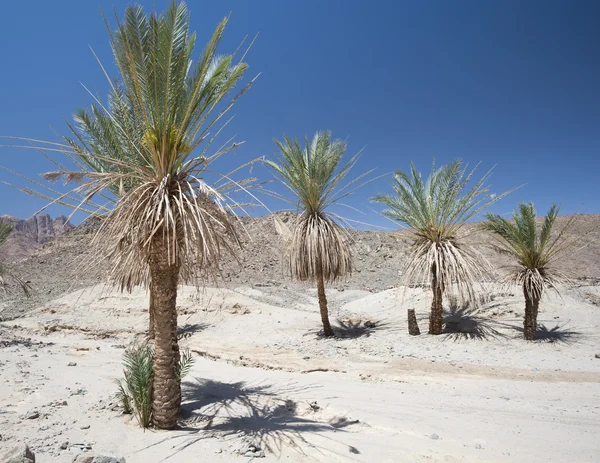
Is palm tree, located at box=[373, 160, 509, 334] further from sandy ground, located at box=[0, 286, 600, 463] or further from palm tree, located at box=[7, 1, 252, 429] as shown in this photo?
palm tree, located at box=[7, 1, 252, 429]

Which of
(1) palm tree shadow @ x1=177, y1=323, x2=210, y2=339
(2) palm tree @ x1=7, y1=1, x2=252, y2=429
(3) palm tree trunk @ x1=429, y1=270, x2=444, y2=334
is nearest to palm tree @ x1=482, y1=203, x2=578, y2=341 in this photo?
(3) palm tree trunk @ x1=429, y1=270, x2=444, y2=334

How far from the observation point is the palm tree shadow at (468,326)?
37.4ft

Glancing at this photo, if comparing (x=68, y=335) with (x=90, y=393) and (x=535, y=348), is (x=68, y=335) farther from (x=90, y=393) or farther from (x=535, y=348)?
(x=535, y=348)

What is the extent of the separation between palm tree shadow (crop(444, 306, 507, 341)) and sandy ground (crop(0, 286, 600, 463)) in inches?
2.3

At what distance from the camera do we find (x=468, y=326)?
1216cm

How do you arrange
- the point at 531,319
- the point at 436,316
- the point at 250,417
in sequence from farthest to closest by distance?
1. the point at 436,316
2. the point at 531,319
3. the point at 250,417

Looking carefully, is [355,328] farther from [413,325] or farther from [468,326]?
[468,326]

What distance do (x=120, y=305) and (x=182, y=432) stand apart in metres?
17.2

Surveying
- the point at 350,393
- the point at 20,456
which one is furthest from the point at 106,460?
the point at 350,393

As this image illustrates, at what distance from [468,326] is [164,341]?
34.3ft

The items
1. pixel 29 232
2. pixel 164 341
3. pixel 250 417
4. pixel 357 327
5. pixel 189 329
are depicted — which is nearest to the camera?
pixel 164 341

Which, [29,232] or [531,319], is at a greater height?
[29,232]

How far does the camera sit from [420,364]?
9570mm

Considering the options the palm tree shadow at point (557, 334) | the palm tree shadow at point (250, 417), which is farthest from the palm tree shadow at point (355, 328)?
the palm tree shadow at point (250, 417)
